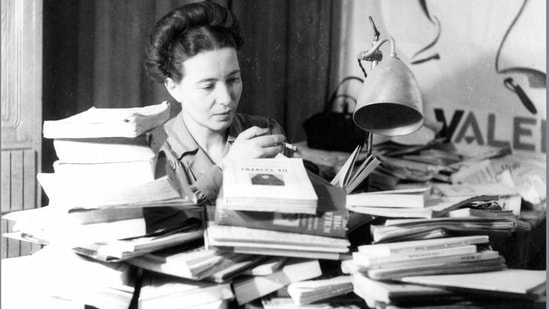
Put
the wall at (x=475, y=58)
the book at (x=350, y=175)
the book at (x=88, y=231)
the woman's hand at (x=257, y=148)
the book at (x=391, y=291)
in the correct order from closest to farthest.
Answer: the book at (x=391, y=291) < the book at (x=88, y=231) < the book at (x=350, y=175) < the woman's hand at (x=257, y=148) < the wall at (x=475, y=58)

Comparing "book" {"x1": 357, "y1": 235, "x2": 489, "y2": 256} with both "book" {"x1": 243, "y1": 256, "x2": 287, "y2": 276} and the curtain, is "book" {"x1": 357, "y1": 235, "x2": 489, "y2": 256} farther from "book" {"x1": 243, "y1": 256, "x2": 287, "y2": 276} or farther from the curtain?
the curtain

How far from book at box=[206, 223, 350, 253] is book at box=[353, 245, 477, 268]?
0.04 m

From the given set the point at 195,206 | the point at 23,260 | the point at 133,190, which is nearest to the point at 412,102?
the point at 195,206

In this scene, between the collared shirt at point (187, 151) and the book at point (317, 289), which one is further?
the collared shirt at point (187, 151)

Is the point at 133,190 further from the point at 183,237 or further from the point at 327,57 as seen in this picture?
the point at 327,57

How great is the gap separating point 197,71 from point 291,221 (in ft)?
3.18

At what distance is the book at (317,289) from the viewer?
0.98 meters

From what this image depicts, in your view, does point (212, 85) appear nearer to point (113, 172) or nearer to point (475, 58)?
point (113, 172)

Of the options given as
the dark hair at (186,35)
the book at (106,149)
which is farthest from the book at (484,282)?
the dark hair at (186,35)

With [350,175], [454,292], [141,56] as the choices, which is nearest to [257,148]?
[350,175]

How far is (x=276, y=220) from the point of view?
980mm

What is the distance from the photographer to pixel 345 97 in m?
3.25

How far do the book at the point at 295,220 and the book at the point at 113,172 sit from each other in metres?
0.14

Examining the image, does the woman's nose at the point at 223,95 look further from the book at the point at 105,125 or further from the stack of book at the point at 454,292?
the stack of book at the point at 454,292
